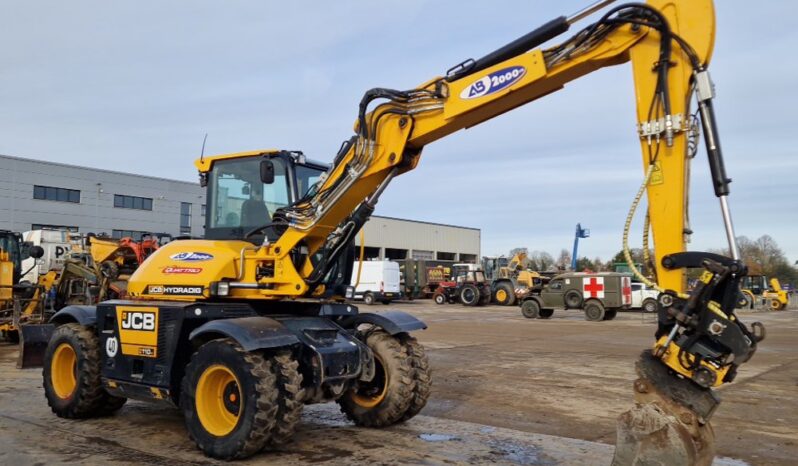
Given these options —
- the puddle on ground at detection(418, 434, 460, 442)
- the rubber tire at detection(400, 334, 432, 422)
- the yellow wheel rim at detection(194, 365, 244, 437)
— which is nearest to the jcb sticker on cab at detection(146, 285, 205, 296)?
the yellow wheel rim at detection(194, 365, 244, 437)

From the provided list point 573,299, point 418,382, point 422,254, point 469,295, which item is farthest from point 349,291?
point 422,254

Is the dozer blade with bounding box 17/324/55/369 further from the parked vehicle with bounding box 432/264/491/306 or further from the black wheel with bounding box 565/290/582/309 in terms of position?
the parked vehicle with bounding box 432/264/491/306

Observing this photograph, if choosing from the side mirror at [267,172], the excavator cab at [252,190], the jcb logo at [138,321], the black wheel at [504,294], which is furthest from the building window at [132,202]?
the side mirror at [267,172]

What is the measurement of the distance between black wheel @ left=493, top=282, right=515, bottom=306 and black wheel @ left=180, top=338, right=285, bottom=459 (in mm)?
33007

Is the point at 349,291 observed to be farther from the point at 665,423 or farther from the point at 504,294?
the point at 504,294

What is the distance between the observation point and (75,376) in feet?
25.8

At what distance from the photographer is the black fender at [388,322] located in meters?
7.41

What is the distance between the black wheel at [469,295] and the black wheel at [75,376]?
30941mm

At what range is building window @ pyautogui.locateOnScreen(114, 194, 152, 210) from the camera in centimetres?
4741

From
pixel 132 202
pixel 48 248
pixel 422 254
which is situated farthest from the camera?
pixel 422 254

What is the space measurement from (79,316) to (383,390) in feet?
12.5

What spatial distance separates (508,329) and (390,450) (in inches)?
634

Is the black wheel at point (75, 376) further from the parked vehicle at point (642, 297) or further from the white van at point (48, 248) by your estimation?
the parked vehicle at point (642, 297)

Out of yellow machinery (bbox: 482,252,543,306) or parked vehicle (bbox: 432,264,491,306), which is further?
parked vehicle (bbox: 432,264,491,306)
